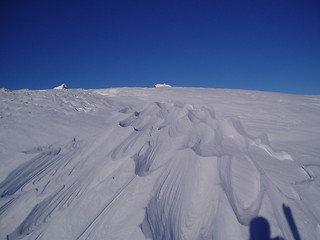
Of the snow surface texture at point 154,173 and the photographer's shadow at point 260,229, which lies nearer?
the photographer's shadow at point 260,229

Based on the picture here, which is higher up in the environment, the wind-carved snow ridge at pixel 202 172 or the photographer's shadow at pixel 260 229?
the wind-carved snow ridge at pixel 202 172

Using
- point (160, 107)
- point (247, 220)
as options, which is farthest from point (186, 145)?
point (160, 107)

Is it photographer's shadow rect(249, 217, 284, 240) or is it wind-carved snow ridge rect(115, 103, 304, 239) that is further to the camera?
wind-carved snow ridge rect(115, 103, 304, 239)

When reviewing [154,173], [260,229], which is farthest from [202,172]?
[260,229]

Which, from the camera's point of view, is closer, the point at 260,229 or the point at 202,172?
the point at 260,229

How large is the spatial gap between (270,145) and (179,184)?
173 cm

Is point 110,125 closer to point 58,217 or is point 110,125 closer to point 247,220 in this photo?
point 58,217

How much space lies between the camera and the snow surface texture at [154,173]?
2162 mm

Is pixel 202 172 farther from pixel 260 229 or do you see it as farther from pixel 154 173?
pixel 260 229

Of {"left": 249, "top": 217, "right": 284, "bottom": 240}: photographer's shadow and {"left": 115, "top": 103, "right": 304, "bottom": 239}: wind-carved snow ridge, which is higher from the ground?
{"left": 115, "top": 103, "right": 304, "bottom": 239}: wind-carved snow ridge

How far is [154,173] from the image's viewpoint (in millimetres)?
2754

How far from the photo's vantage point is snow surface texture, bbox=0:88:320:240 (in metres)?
2.16

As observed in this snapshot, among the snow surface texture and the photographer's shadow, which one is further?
the snow surface texture

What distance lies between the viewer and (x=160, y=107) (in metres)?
4.69
